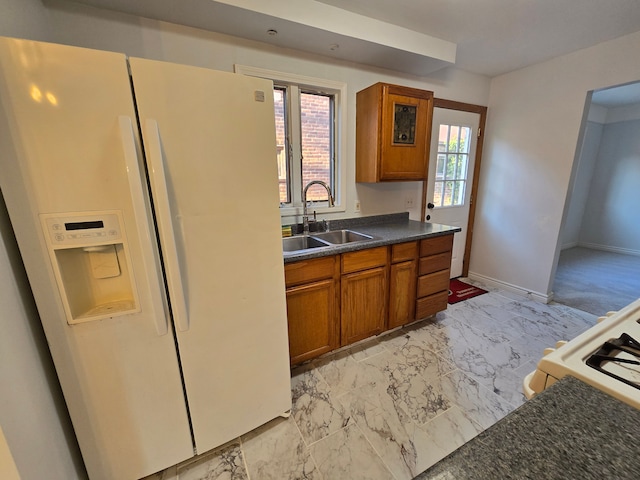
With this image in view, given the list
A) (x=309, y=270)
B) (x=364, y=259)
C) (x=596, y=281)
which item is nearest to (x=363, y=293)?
(x=364, y=259)

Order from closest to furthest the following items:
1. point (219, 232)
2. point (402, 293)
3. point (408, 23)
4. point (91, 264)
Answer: point (91, 264) < point (219, 232) < point (408, 23) < point (402, 293)

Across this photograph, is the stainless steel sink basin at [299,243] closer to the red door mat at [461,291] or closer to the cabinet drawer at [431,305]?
the cabinet drawer at [431,305]

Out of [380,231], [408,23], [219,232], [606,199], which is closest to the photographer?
[219,232]

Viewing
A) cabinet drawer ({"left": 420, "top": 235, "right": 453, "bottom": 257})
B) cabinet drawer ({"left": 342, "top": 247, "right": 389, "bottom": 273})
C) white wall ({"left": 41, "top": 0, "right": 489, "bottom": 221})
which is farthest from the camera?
cabinet drawer ({"left": 420, "top": 235, "right": 453, "bottom": 257})

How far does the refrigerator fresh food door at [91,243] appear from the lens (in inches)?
33.4

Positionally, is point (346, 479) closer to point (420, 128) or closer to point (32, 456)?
point (32, 456)

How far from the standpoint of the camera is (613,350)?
693 millimetres

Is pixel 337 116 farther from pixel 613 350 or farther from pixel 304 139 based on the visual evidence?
pixel 613 350

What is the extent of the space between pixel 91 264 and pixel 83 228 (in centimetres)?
18

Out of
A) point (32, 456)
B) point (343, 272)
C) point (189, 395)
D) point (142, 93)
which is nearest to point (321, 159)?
point (343, 272)

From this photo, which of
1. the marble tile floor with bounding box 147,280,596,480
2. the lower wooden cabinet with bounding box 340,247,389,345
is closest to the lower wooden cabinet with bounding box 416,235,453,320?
the marble tile floor with bounding box 147,280,596,480

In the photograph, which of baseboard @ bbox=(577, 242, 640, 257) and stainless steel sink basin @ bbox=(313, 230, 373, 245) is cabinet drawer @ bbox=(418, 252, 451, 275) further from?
baseboard @ bbox=(577, 242, 640, 257)

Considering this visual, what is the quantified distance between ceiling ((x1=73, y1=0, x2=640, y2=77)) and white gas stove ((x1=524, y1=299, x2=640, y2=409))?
80.6 inches

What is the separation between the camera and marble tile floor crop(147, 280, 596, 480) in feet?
4.27
